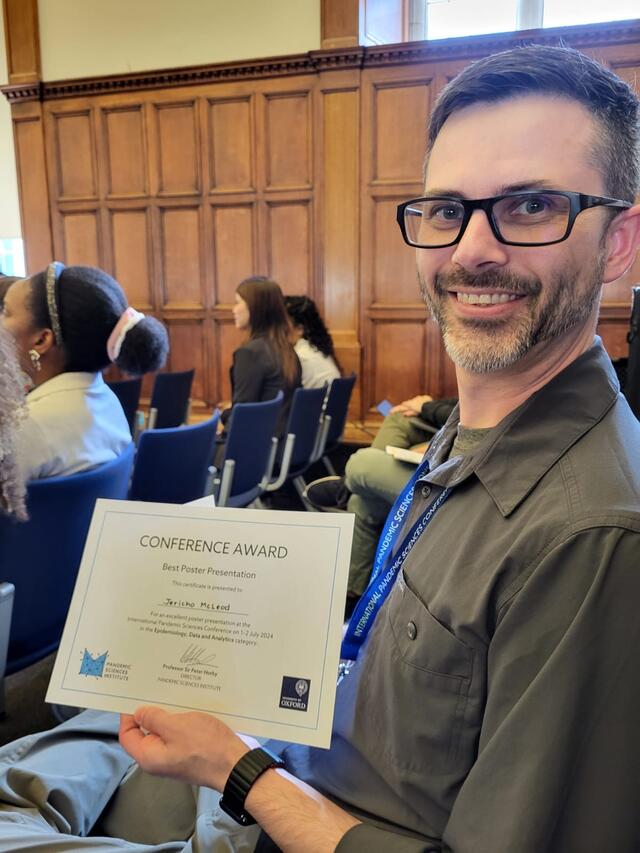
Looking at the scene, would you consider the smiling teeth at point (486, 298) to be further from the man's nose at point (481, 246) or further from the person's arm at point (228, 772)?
the person's arm at point (228, 772)

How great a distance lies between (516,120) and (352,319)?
14.6 feet

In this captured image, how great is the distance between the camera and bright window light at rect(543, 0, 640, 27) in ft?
15.2

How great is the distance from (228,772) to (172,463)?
1511 millimetres

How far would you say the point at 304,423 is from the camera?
364 cm

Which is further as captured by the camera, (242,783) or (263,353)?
(263,353)

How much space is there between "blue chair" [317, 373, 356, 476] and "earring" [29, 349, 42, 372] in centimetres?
225

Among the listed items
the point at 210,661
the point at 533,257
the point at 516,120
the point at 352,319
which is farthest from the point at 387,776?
the point at 352,319

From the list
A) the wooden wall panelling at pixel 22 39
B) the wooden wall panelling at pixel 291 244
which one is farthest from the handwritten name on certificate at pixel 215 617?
the wooden wall panelling at pixel 22 39

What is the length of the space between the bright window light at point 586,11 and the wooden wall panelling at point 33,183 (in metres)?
4.23

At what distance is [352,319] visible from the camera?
5262 millimetres

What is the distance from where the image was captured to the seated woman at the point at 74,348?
5.88 feet

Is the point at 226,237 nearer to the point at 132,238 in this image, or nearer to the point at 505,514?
the point at 132,238

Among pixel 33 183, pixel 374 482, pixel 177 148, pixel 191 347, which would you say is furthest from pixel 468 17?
pixel 374 482

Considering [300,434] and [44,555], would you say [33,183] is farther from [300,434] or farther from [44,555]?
[44,555]
